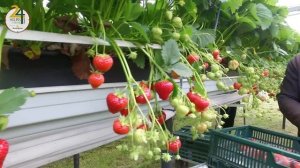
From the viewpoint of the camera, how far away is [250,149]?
1.33m

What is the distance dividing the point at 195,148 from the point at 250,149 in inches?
22.2

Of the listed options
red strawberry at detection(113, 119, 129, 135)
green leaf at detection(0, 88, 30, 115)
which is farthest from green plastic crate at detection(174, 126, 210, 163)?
green leaf at detection(0, 88, 30, 115)

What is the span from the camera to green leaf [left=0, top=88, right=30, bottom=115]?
1.53 feet

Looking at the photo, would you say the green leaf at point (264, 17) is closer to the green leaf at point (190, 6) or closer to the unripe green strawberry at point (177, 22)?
the green leaf at point (190, 6)

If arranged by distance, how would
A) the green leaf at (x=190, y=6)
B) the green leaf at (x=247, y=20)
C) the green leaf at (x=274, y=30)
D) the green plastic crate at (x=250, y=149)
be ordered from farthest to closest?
the green leaf at (x=274, y=30) → the green leaf at (x=247, y=20) → the green plastic crate at (x=250, y=149) → the green leaf at (x=190, y=6)

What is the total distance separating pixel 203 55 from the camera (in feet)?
3.43

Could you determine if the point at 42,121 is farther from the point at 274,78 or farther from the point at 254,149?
the point at 274,78

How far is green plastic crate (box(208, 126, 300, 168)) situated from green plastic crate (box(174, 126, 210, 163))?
17 cm

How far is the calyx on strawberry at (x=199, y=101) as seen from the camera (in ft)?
2.43

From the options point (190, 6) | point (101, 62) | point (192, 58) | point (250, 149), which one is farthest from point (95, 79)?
point (250, 149)

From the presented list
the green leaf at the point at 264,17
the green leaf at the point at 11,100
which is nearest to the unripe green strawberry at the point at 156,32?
the green leaf at the point at 11,100

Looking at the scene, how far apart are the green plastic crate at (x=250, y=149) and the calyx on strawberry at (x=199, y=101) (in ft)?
1.91

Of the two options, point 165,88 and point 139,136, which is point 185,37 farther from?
point 139,136

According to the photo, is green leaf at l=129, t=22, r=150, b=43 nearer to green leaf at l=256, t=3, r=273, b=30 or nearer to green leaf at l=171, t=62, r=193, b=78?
green leaf at l=171, t=62, r=193, b=78
